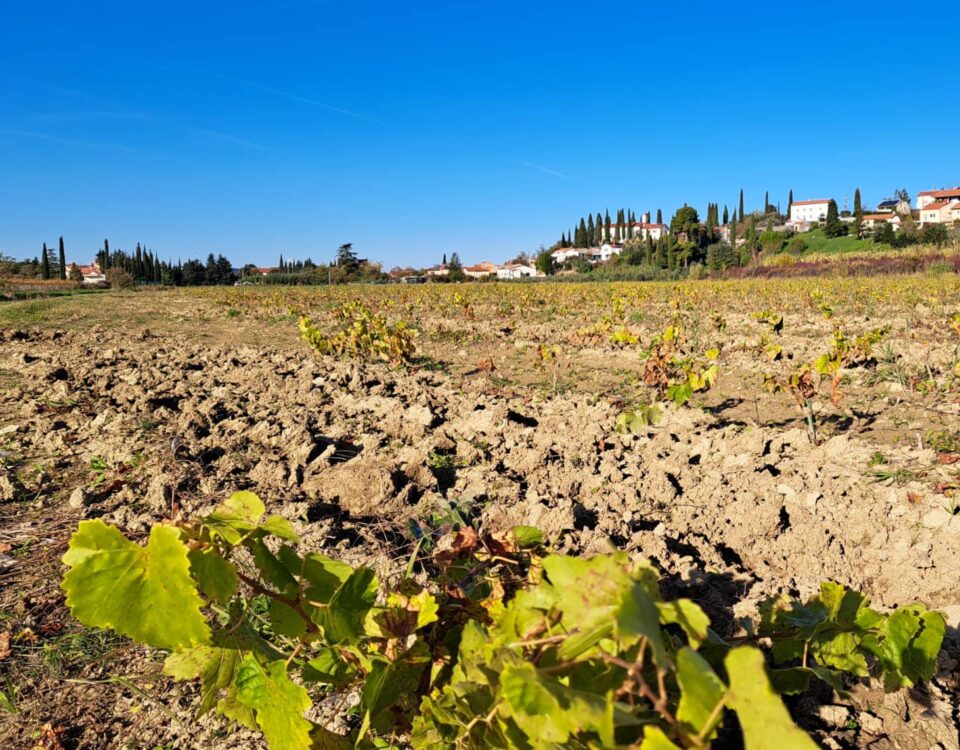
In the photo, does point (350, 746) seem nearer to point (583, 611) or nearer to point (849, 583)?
point (583, 611)

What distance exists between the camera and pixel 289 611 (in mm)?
1250

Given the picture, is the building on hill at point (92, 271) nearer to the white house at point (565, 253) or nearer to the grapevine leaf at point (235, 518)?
the white house at point (565, 253)

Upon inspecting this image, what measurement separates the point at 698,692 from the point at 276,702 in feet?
2.56

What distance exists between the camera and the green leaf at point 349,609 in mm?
1087

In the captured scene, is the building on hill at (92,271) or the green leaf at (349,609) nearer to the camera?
the green leaf at (349,609)

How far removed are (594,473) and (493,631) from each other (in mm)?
2773

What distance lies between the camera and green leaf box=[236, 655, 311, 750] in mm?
1069

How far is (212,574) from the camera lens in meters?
1.03

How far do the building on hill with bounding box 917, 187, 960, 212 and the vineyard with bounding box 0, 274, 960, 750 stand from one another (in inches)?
4064

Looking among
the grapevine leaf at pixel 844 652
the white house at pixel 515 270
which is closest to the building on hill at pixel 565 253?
the white house at pixel 515 270

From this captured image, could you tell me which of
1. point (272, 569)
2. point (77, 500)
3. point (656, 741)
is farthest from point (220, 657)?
point (77, 500)

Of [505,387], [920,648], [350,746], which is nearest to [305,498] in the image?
[350,746]

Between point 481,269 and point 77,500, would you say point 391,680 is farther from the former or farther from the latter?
point 481,269

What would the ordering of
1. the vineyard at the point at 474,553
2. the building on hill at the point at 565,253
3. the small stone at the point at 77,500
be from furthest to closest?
the building on hill at the point at 565,253 → the small stone at the point at 77,500 → the vineyard at the point at 474,553
